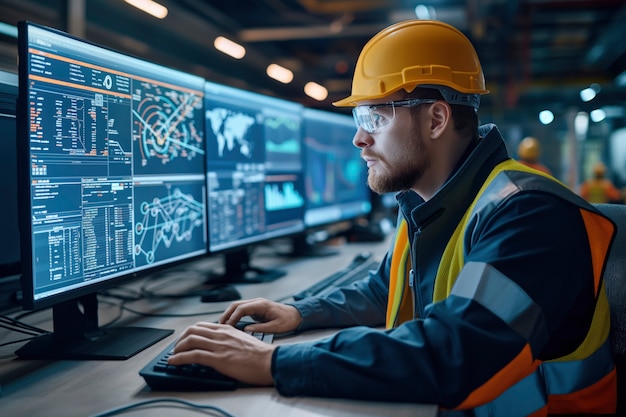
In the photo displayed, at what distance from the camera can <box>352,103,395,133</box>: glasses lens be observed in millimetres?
1183

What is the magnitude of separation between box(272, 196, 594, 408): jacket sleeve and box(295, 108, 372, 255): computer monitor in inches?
56.0

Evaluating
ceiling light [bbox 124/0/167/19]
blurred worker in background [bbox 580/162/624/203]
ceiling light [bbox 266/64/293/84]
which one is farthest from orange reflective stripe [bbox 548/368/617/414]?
blurred worker in background [bbox 580/162/624/203]

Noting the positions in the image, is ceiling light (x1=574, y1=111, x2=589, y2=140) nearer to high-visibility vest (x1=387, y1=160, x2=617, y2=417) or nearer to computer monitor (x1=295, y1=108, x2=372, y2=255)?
computer monitor (x1=295, y1=108, x2=372, y2=255)

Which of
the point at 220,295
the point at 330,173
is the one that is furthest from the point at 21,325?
the point at 330,173

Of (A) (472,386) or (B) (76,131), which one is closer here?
(A) (472,386)

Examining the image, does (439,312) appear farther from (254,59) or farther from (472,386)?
(254,59)

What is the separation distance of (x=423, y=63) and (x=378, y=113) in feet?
0.44

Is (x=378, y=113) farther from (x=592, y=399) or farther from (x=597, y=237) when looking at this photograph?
(x=592, y=399)

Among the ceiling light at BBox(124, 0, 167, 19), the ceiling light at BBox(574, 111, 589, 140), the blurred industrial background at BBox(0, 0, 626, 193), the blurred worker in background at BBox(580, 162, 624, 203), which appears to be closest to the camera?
the ceiling light at BBox(124, 0, 167, 19)

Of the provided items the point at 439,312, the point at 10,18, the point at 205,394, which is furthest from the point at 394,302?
the point at 10,18

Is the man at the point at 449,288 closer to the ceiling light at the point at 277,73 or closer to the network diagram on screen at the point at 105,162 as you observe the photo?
the network diagram on screen at the point at 105,162

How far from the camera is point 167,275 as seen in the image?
1.93m

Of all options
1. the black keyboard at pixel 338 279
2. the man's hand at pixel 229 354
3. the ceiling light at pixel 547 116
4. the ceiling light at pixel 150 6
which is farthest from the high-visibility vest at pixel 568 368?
the ceiling light at pixel 547 116

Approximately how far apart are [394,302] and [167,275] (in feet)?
3.17
